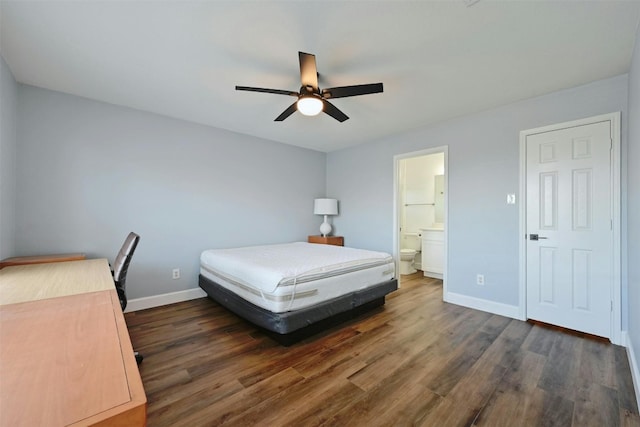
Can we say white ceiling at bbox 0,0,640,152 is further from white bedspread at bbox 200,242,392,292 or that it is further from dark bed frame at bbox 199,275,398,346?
dark bed frame at bbox 199,275,398,346

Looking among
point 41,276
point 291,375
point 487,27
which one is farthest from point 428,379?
point 41,276

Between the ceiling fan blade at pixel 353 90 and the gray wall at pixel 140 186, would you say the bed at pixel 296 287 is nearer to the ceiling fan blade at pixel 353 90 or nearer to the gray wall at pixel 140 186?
the gray wall at pixel 140 186

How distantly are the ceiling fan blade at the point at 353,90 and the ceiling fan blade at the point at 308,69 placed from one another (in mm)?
130

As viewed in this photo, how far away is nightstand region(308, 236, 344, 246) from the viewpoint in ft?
15.4

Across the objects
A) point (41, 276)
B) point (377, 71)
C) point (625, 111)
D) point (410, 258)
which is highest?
point (377, 71)

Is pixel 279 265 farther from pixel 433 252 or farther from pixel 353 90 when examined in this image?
pixel 433 252

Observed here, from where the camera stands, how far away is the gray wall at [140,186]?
8.94 ft

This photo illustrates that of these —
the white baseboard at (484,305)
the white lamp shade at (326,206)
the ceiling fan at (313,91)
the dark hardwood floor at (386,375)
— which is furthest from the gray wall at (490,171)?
the ceiling fan at (313,91)

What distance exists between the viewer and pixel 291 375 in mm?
1943

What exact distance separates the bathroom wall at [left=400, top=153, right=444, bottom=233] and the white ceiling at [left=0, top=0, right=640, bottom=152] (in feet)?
7.85

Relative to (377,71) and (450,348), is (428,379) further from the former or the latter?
(377,71)

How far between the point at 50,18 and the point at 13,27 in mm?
356

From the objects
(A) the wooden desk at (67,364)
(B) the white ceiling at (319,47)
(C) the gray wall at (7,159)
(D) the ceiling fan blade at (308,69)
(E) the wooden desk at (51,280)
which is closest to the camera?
(A) the wooden desk at (67,364)

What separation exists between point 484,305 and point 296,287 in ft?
7.95
